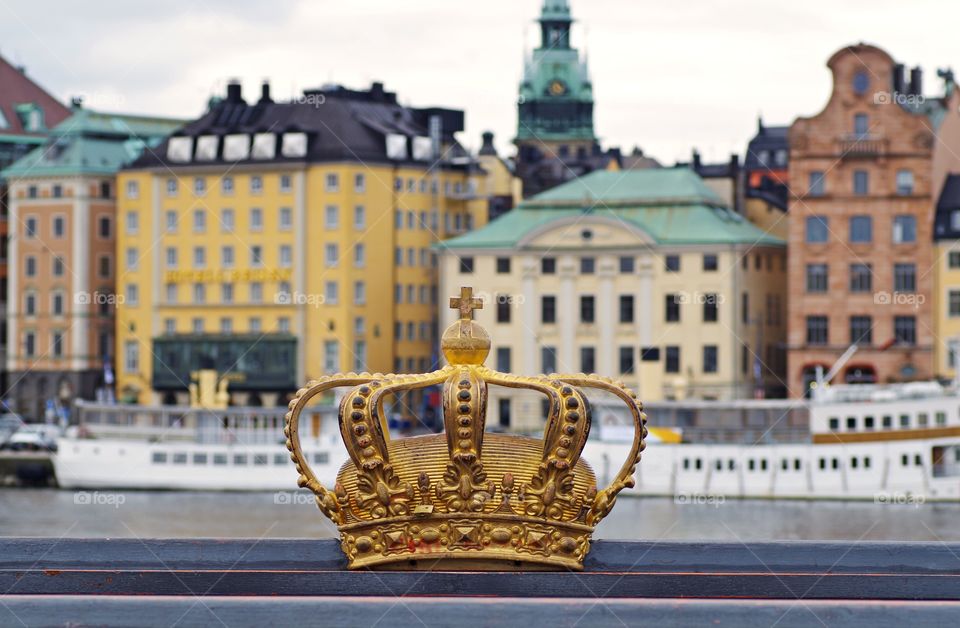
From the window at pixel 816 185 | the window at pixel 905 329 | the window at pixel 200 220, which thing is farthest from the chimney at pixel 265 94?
the window at pixel 905 329

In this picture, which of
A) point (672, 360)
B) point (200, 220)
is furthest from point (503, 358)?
point (200, 220)

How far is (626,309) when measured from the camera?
113 m

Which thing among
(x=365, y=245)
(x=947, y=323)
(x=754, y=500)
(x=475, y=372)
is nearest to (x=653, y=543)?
(x=475, y=372)

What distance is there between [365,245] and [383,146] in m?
4.43

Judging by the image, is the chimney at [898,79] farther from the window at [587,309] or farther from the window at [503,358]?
the window at [503,358]

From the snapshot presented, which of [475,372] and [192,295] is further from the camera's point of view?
[192,295]

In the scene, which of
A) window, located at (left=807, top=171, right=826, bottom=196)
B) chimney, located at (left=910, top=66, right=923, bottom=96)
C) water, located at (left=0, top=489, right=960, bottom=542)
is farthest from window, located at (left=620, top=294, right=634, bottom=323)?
water, located at (left=0, top=489, right=960, bottom=542)

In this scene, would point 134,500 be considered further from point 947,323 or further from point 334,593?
point 334,593

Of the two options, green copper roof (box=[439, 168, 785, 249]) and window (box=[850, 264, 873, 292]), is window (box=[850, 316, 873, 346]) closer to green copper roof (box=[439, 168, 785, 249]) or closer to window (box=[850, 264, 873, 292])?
window (box=[850, 264, 873, 292])

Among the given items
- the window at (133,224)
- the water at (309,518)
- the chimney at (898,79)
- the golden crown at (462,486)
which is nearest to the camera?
the golden crown at (462,486)

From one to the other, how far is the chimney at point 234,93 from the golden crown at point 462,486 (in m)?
95.5

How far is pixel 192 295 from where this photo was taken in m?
122

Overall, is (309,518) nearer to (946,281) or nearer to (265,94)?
(946,281)

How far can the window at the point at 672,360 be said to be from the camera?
11106cm
